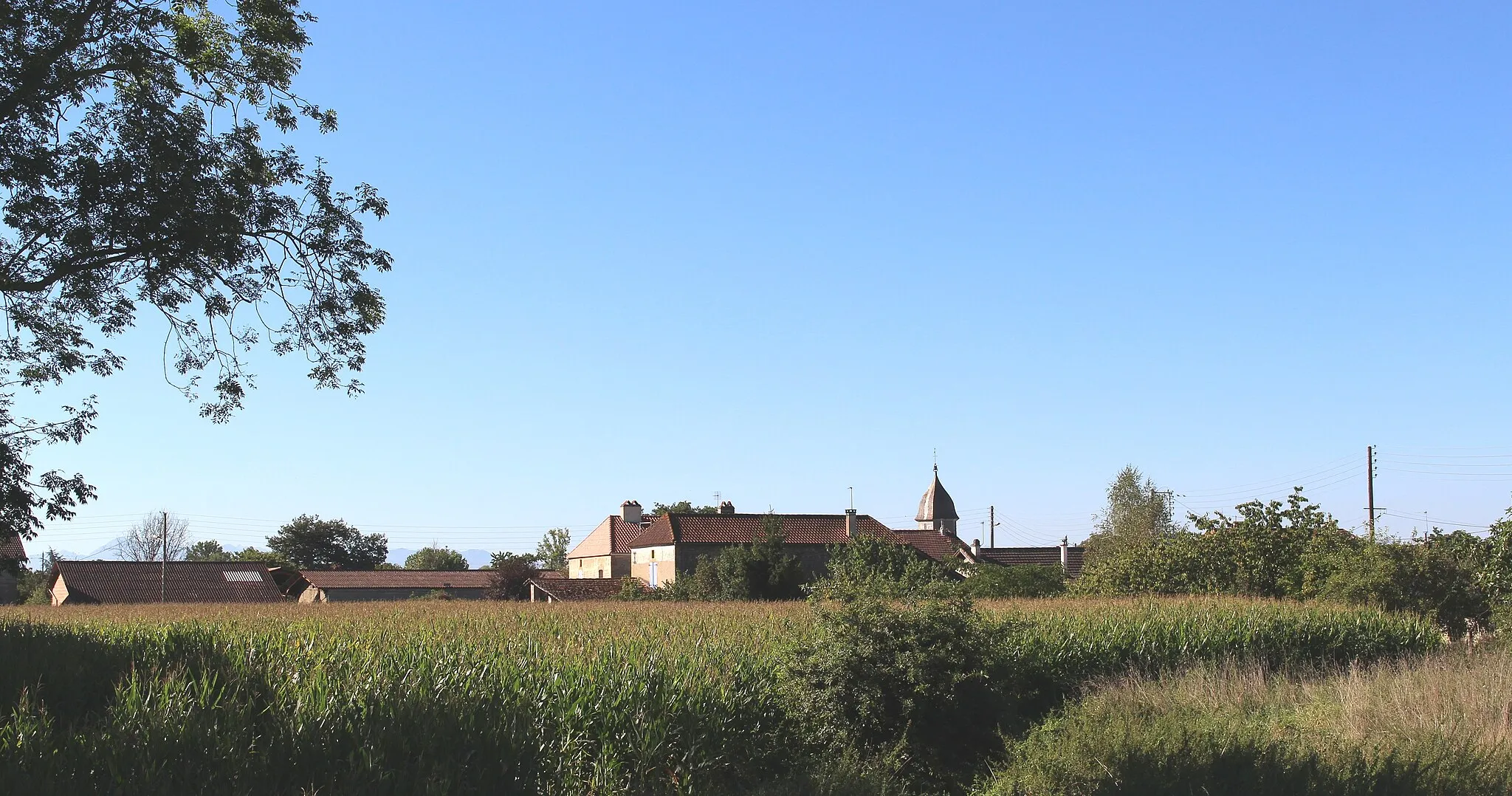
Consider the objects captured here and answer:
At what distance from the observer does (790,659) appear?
15.5m

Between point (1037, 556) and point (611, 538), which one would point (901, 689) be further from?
point (1037, 556)

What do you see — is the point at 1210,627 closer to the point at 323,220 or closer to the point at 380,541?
the point at 323,220

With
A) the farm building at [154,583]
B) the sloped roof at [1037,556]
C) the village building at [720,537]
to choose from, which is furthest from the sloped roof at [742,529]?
the farm building at [154,583]

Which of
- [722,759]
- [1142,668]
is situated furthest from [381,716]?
[1142,668]

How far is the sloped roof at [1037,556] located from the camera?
78.2m

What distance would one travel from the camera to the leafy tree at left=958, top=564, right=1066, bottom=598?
4340 cm

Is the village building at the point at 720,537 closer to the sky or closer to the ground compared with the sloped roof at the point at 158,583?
closer to the sky

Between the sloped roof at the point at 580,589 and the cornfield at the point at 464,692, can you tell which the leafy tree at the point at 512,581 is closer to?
the sloped roof at the point at 580,589

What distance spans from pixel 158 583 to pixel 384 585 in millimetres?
14559

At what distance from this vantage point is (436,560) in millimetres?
111000

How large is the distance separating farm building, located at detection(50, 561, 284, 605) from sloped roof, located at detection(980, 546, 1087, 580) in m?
47.5

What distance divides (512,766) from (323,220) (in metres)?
8.96

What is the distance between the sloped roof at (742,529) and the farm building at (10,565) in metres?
32.0

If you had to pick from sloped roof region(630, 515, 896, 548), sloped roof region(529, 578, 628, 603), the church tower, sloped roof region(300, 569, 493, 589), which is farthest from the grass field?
the church tower
